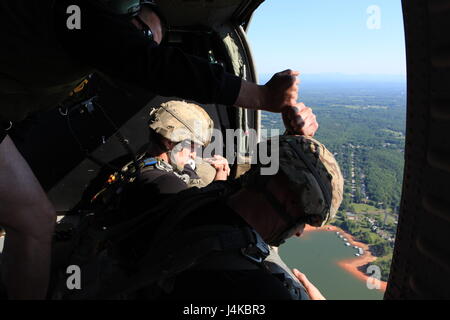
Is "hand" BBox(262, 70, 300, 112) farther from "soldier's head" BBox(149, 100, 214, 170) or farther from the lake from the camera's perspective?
the lake

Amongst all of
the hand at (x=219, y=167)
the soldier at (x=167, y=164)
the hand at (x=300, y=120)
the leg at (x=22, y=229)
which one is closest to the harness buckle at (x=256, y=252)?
the hand at (x=300, y=120)

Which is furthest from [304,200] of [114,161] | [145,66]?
[114,161]

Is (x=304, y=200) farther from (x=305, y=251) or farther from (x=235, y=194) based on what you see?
(x=305, y=251)

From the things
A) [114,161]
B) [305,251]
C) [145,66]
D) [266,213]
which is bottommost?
[305,251]

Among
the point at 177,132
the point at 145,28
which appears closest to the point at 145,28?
the point at 145,28

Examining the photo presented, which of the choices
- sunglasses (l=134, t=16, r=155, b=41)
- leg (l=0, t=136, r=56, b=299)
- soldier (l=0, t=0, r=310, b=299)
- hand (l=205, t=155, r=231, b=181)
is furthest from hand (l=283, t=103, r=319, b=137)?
hand (l=205, t=155, r=231, b=181)
